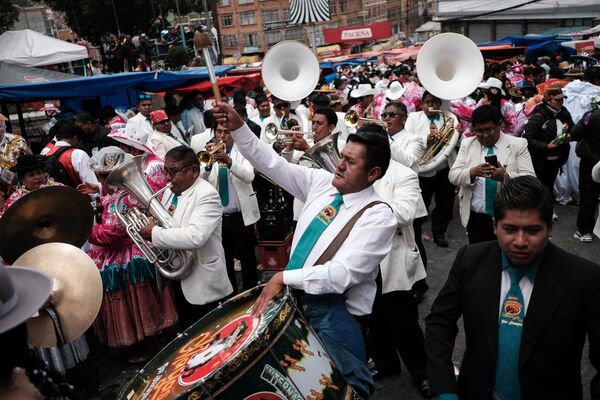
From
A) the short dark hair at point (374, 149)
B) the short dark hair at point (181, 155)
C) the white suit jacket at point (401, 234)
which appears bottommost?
the white suit jacket at point (401, 234)

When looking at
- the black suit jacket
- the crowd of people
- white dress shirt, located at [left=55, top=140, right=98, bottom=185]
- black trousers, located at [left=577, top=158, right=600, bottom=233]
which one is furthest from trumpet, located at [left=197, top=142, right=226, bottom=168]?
black trousers, located at [left=577, top=158, right=600, bottom=233]

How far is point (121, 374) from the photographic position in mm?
4867

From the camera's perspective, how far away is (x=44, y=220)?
9.09 feet

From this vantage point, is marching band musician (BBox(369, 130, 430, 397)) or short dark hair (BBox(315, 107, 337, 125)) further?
short dark hair (BBox(315, 107, 337, 125))

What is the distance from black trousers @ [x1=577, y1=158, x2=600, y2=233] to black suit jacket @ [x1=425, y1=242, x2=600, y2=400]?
5.21 m

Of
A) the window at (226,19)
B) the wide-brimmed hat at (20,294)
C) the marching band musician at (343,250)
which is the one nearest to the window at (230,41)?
the window at (226,19)

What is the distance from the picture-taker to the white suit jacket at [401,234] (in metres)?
3.99


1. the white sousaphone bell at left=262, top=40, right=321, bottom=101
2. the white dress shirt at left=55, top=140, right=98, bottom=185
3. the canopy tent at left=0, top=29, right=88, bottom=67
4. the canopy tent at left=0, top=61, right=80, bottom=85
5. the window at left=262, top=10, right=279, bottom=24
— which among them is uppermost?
the window at left=262, top=10, right=279, bottom=24

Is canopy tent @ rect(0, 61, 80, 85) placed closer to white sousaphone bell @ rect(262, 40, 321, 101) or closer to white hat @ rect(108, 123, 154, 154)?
white sousaphone bell @ rect(262, 40, 321, 101)

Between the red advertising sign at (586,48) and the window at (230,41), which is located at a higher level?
the window at (230,41)

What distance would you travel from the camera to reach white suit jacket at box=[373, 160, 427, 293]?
399 centimetres

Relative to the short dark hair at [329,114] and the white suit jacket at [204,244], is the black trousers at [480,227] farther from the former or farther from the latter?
the white suit jacket at [204,244]

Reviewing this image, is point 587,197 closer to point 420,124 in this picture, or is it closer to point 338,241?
point 420,124

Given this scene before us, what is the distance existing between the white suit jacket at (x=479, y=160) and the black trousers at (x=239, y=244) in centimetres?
239
